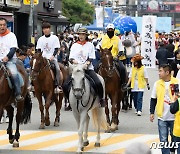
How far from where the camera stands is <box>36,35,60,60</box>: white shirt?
13414mm

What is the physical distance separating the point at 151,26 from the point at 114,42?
919cm

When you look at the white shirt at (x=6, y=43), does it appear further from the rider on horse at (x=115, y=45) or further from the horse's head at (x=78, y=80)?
the rider on horse at (x=115, y=45)

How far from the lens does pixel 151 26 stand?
21984mm

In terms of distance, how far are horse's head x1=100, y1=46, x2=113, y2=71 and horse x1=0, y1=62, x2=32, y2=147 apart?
6.75 ft

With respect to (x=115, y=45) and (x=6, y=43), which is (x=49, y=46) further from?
(x=6, y=43)

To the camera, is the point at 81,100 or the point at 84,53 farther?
the point at 84,53

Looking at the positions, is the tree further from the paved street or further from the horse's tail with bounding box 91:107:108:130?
the horse's tail with bounding box 91:107:108:130

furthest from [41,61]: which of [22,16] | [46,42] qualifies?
[22,16]

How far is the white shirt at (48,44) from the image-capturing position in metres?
13.4

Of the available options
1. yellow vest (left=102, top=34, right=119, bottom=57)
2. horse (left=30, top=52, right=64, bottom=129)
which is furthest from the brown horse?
horse (left=30, top=52, right=64, bottom=129)

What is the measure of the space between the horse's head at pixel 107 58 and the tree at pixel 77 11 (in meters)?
55.5

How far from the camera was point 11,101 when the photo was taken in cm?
1052

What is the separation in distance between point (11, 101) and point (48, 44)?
326 cm

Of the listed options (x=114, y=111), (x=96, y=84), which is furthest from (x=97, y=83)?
(x=114, y=111)
